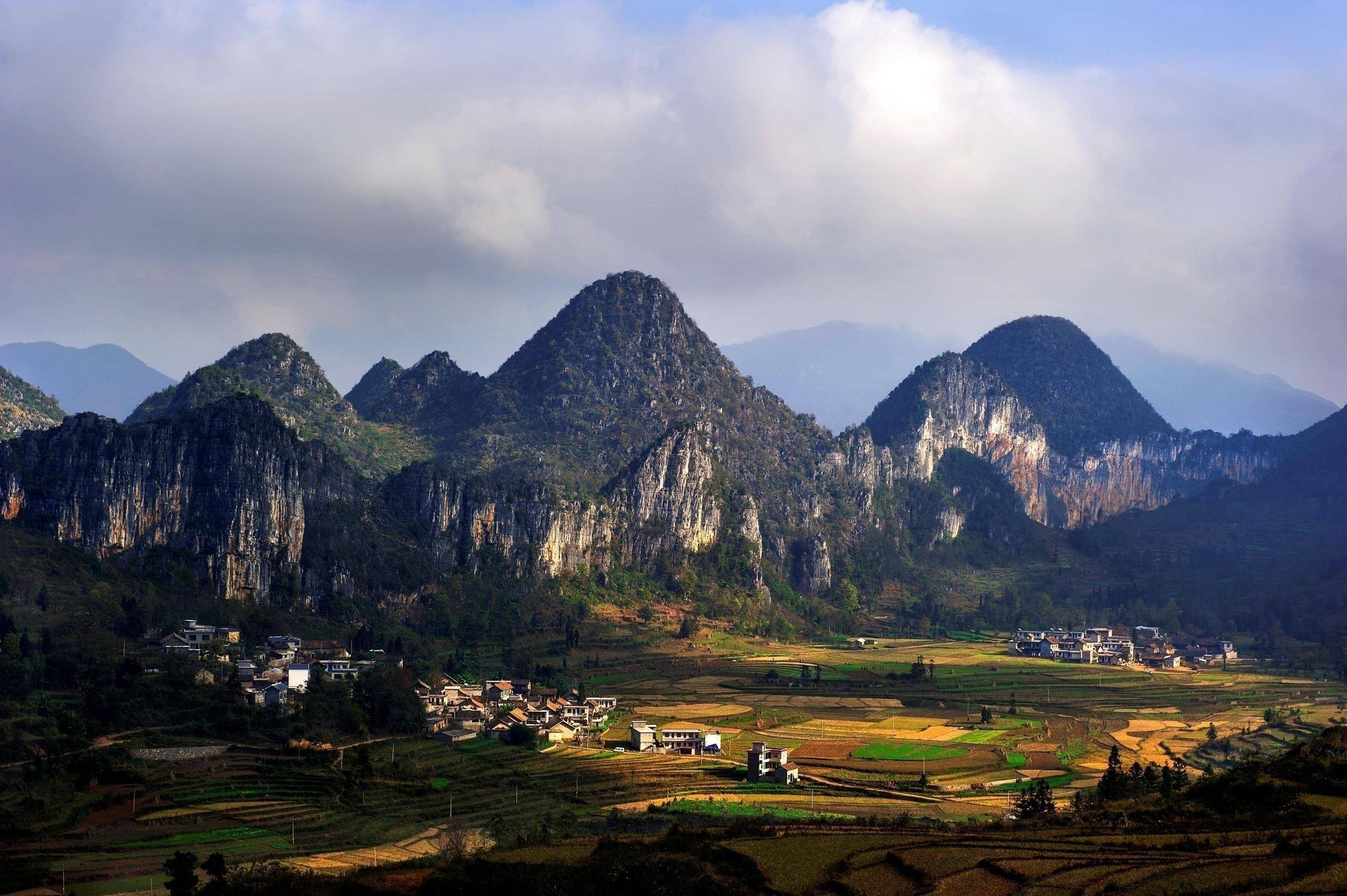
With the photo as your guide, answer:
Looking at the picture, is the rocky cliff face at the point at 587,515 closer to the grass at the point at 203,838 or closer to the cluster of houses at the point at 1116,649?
the cluster of houses at the point at 1116,649

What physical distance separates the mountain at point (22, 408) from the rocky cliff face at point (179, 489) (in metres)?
33.0

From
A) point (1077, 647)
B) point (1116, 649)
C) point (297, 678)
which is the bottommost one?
point (297, 678)

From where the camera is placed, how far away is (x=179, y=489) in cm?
10725

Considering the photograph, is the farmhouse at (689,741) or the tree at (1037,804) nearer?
the tree at (1037,804)

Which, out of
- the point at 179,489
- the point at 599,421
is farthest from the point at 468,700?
the point at 599,421

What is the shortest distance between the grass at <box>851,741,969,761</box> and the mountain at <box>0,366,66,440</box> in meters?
96.1

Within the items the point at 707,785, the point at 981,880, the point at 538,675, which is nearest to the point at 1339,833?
the point at 981,880

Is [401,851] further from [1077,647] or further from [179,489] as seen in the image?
[1077,647]

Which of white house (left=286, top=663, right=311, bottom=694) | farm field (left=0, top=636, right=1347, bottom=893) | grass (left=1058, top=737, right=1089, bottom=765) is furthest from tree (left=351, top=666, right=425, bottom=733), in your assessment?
grass (left=1058, top=737, right=1089, bottom=765)

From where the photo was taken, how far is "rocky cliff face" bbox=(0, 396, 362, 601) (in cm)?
10169

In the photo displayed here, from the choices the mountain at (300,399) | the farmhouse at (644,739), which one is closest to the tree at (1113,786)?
the farmhouse at (644,739)

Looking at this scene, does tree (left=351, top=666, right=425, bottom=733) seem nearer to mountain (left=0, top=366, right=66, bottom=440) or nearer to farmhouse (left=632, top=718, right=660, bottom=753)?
farmhouse (left=632, top=718, right=660, bottom=753)

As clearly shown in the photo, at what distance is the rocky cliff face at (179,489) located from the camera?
101688 millimetres

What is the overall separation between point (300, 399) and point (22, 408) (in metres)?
31.9
